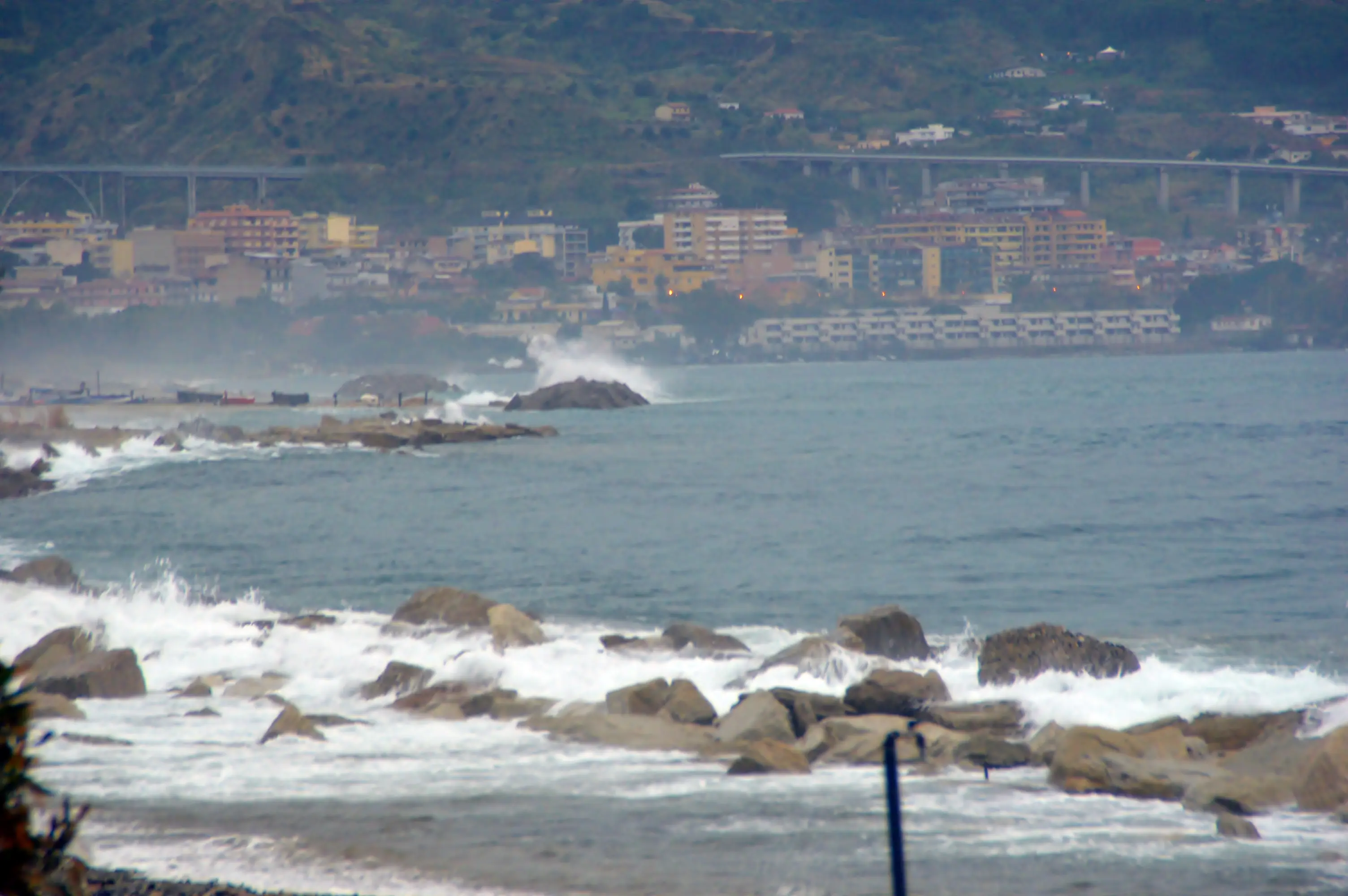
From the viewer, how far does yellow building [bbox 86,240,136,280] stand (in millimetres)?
135875

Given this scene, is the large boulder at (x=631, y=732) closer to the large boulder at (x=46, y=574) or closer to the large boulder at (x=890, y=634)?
the large boulder at (x=890, y=634)

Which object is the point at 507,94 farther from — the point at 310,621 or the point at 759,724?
the point at 759,724

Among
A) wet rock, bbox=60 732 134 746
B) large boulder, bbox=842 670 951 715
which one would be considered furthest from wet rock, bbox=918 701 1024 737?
wet rock, bbox=60 732 134 746

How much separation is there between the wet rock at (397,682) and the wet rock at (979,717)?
4.18 m

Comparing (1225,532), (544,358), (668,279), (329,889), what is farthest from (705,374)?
(329,889)

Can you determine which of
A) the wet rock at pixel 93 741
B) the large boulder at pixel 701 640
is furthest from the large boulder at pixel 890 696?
the wet rock at pixel 93 741

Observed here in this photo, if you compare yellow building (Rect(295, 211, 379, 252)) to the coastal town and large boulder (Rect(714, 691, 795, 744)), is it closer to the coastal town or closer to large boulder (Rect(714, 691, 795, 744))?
the coastal town

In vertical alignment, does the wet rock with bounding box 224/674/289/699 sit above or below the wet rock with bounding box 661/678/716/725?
below

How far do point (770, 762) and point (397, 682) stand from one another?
13.2ft

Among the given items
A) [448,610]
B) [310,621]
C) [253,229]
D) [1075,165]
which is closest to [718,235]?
[1075,165]

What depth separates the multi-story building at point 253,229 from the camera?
459 feet

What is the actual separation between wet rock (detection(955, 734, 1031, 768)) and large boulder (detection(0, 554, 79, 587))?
37.6ft

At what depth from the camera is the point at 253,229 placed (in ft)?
463

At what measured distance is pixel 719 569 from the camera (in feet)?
69.4
